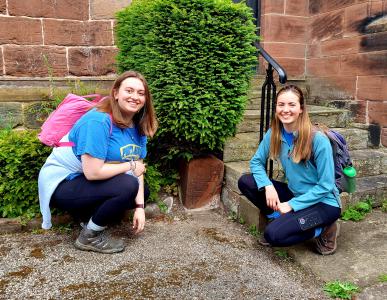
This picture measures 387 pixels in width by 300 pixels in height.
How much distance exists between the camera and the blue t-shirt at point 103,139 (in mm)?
2564

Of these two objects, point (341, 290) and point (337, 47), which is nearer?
point (341, 290)

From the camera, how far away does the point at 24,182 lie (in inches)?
126

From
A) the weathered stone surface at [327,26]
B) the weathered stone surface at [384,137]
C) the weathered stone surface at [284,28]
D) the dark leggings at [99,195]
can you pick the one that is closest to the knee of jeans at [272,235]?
the dark leggings at [99,195]

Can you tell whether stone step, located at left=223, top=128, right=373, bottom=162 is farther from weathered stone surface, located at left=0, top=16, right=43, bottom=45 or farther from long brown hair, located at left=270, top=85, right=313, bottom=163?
weathered stone surface, located at left=0, top=16, right=43, bottom=45

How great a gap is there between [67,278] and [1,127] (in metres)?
2.25

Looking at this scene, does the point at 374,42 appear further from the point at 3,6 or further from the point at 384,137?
the point at 3,6

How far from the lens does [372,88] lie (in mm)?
4754

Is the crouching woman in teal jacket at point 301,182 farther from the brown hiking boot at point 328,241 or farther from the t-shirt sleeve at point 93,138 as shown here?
the t-shirt sleeve at point 93,138

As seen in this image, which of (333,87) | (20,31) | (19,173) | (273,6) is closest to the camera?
(19,173)

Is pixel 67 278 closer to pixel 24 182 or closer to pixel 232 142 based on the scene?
pixel 24 182

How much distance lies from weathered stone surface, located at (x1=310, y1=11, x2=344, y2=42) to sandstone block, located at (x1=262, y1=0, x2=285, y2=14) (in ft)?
1.77

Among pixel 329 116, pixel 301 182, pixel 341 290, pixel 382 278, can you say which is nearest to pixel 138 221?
pixel 301 182

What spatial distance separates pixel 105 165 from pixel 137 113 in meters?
0.51

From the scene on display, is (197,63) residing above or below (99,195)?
above
